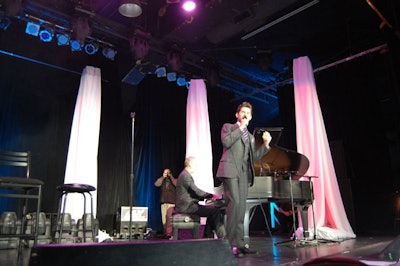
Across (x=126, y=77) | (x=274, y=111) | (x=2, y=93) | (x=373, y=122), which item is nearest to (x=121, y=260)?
(x=2, y=93)

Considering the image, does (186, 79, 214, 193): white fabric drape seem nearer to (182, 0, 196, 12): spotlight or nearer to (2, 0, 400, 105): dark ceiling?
(2, 0, 400, 105): dark ceiling

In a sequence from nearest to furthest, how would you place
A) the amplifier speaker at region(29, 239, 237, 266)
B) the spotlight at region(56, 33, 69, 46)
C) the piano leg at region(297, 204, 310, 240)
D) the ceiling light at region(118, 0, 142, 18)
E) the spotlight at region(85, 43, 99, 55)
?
1. the amplifier speaker at region(29, 239, 237, 266)
2. the piano leg at region(297, 204, 310, 240)
3. the ceiling light at region(118, 0, 142, 18)
4. the spotlight at region(56, 33, 69, 46)
5. the spotlight at region(85, 43, 99, 55)

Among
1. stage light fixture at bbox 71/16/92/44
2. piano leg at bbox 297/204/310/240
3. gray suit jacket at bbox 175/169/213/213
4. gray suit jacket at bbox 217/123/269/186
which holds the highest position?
stage light fixture at bbox 71/16/92/44

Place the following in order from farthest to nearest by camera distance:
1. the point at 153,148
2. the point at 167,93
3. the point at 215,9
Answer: the point at 167,93
the point at 153,148
the point at 215,9

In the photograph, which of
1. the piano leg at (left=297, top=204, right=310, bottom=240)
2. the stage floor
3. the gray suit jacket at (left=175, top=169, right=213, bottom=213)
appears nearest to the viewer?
the stage floor

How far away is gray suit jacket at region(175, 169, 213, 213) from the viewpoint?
4.29 meters

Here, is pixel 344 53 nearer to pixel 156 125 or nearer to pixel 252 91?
pixel 252 91

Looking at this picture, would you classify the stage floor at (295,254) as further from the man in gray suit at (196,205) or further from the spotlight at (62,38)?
the spotlight at (62,38)

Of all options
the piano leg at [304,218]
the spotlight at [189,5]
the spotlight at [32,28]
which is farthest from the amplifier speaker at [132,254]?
the spotlight at [32,28]

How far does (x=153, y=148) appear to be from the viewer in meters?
8.06

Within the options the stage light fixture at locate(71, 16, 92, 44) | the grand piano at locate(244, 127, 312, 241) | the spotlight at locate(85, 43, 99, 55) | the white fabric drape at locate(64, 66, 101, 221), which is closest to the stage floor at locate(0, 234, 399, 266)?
the grand piano at locate(244, 127, 312, 241)

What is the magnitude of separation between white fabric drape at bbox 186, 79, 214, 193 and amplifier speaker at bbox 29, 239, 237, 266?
440 cm

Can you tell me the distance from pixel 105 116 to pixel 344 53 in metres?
5.83

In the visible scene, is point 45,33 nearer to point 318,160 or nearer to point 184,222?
point 184,222
